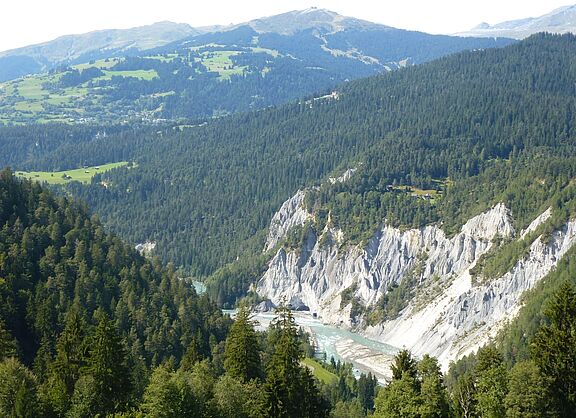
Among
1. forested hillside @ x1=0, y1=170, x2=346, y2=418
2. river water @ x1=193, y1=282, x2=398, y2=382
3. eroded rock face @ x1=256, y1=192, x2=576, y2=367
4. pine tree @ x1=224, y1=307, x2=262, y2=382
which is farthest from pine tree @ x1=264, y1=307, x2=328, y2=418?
eroded rock face @ x1=256, y1=192, x2=576, y2=367

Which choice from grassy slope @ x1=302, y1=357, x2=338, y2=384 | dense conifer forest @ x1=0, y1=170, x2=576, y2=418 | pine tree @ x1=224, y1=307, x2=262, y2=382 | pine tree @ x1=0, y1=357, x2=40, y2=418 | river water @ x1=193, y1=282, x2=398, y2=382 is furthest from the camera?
river water @ x1=193, y1=282, x2=398, y2=382

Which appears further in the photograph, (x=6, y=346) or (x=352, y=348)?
(x=352, y=348)

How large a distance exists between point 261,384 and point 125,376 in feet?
40.4

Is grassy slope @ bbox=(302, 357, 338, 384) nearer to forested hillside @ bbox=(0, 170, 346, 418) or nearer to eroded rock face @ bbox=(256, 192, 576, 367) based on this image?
forested hillside @ bbox=(0, 170, 346, 418)

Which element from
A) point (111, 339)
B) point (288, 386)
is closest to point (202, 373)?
point (288, 386)

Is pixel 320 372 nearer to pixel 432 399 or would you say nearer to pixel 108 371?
pixel 108 371

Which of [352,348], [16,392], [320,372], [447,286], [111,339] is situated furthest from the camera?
[447,286]

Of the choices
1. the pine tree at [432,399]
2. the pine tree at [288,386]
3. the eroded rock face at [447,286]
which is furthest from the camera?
the eroded rock face at [447,286]

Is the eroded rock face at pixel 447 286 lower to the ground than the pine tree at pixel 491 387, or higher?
lower

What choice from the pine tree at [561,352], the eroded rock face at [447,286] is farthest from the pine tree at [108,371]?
the eroded rock face at [447,286]

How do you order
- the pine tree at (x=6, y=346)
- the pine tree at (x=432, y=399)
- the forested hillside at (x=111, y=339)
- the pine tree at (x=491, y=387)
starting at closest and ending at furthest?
1. the pine tree at (x=432, y=399)
2. the pine tree at (x=491, y=387)
3. the forested hillside at (x=111, y=339)
4. the pine tree at (x=6, y=346)

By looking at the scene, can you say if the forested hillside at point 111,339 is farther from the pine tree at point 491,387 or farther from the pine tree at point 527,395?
the pine tree at point 527,395

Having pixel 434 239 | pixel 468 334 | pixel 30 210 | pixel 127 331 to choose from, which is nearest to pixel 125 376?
pixel 127 331

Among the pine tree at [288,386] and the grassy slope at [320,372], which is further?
the grassy slope at [320,372]
